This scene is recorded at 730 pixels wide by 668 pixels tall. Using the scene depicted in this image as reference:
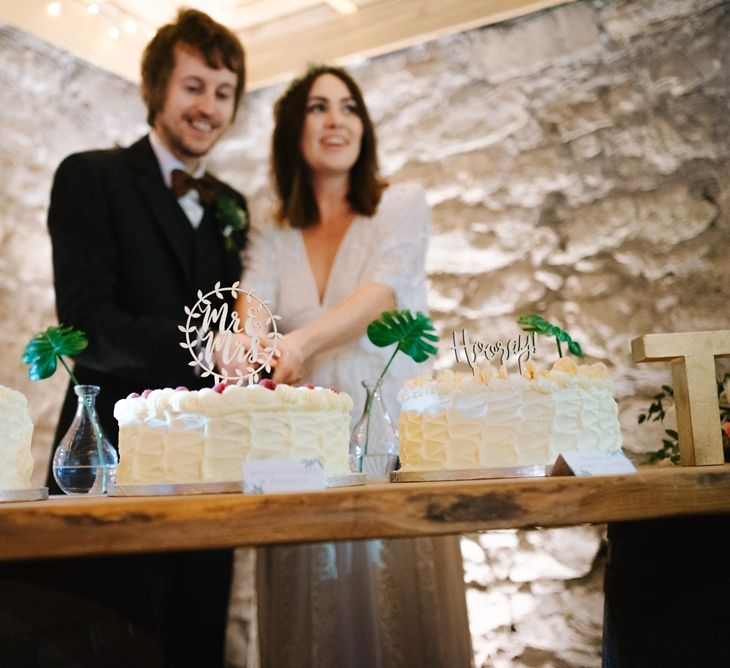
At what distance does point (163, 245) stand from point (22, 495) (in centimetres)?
134

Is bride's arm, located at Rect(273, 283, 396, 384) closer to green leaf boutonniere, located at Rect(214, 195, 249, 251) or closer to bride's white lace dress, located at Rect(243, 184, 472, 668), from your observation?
bride's white lace dress, located at Rect(243, 184, 472, 668)

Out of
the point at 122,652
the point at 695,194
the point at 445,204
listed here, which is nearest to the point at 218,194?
the point at 445,204

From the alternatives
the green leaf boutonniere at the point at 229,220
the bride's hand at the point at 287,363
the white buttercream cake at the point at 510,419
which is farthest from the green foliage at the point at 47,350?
the green leaf boutonniere at the point at 229,220

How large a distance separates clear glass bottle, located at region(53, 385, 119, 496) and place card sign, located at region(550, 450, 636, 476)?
2.55 feet

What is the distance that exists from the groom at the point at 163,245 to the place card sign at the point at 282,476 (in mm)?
1106

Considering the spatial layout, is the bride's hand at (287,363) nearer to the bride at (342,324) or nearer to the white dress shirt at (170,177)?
the bride at (342,324)

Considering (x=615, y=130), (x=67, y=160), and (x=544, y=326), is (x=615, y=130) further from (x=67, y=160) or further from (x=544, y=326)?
(x=67, y=160)

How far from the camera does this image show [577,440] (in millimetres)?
1354

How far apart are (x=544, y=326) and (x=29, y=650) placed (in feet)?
3.24

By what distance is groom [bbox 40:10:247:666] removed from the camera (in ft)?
7.24

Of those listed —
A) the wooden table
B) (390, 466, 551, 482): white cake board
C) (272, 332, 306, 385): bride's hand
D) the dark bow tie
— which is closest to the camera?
the wooden table

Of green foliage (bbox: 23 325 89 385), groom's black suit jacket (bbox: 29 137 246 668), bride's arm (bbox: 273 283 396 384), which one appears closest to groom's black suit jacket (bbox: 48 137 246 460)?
groom's black suit jacket (bbox: 29 137 246 668)

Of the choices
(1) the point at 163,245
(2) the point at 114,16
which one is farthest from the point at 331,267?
(2) the point at 114,16

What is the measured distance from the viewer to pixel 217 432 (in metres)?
1.21
